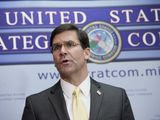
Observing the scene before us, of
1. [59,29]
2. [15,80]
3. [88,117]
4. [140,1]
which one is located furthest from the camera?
[140,1]

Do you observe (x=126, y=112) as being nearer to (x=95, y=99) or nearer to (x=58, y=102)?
(x=95, y=99)

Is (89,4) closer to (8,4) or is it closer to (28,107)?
(8,4)

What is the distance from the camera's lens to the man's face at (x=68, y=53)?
1726mm

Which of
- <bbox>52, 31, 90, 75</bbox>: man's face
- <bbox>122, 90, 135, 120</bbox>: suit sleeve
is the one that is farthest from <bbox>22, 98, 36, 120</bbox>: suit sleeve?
<bbox>122, 90, 135, 120</bbox>: suit sleeve

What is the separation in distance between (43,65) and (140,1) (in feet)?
2.67

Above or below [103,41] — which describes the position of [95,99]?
below

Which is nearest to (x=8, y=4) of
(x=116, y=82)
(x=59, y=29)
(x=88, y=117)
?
(x=59, y=29)

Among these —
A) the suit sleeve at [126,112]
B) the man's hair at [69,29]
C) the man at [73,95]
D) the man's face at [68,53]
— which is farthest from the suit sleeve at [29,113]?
the suit sleeve at [126,112]

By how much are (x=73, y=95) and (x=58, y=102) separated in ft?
0.27

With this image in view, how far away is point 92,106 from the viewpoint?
66.2 inches

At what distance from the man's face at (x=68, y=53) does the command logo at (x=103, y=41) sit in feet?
2.14

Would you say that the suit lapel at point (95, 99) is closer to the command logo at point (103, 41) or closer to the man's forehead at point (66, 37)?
the man's forehead at point (66, 37)

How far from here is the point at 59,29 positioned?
1.79 meters

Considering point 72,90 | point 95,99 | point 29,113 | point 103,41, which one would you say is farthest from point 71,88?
point 103,41
